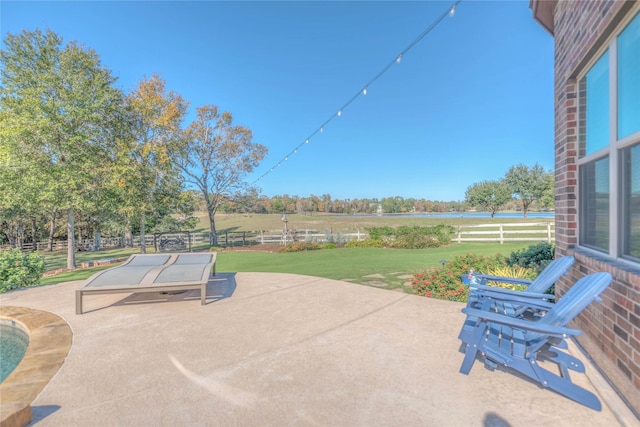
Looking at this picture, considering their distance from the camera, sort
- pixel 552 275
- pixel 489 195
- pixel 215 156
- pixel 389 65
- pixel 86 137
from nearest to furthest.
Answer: pixel 552 275, pixel 389 65, pixel 86 137, pixel 215 156, pixel 489 195

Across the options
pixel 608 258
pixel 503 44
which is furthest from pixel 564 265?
pixel 503 44

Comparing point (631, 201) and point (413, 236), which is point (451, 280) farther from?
point (413, 236)

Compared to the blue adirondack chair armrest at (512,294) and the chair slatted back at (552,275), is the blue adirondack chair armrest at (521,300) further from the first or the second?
the chair slatted back at (552,275)

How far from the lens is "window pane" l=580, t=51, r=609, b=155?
2.45 metres

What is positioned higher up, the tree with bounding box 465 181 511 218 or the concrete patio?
the tree with bounding box 465 181 511 218

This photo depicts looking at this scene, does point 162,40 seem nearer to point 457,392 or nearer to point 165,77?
point 165,77

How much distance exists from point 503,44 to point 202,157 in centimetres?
1667

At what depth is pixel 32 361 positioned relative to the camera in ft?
8.51

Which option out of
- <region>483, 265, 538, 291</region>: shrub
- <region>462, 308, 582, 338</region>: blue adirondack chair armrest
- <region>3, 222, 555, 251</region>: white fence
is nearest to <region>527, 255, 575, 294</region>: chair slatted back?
<region>462, 308, 582, 338</region>: blue adirondack chair armrest

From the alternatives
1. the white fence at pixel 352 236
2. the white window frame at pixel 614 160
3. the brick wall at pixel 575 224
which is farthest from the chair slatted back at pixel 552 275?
the white fence at pixel 352 236

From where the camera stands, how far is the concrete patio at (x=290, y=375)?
1823 millimetres

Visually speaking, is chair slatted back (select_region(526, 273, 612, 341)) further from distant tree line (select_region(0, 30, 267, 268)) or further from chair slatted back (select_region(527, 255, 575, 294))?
distant tree line (select_region(0, 30, 267, 268))

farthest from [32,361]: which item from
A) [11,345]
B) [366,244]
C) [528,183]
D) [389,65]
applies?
[528,183]

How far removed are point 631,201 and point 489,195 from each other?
43892 millimetres
